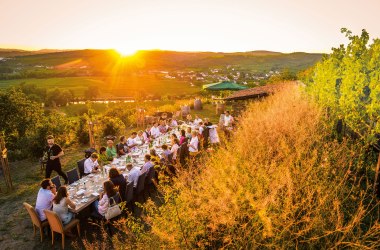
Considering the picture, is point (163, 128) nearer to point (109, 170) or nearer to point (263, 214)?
point (109, 170)

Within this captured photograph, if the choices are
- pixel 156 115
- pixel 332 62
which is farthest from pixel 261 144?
pixel 156 115

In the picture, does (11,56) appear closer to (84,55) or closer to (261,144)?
(84,55)

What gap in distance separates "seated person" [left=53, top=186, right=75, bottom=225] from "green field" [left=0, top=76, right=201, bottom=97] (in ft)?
147

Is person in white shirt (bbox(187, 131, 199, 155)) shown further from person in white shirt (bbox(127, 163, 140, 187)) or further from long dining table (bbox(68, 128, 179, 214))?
person in white shirt (bbox(127, 163, 140, 187))

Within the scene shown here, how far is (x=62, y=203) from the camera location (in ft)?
16.1

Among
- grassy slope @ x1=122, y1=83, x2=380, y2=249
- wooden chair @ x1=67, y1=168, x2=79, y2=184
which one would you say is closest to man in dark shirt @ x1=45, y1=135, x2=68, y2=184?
wooden chair @ x1=67, y1=168, x2=79, y2=184

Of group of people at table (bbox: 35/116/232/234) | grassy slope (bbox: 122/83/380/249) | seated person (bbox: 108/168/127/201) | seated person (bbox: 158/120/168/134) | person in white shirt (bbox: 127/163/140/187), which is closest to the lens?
grassy slope (bbox: 122/83/380/249)

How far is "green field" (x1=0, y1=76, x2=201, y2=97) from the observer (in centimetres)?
5172

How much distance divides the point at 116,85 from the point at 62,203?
56.7m

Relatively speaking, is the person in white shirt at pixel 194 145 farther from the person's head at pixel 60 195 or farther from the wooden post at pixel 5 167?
the wooden post at pixel 5 167

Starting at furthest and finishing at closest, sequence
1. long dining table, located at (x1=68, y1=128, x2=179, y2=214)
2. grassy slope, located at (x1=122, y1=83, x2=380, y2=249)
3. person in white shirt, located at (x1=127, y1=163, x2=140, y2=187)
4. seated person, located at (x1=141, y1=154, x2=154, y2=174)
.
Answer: seated person, located at (x1=141, y1=154, x2=154, y2=174), person in white shirt, located at (x1=127, y1=163, x2=140, y2=187), long dining table, located at (x1=68, y1=128, x2=179, y2=214), grassy slope, located at (x1=122, y1=83, x2=380, y2=249)

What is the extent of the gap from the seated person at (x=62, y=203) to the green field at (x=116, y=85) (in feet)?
147

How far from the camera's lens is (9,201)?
273 inches

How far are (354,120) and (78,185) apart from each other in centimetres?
639
